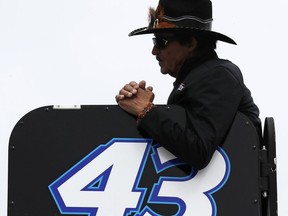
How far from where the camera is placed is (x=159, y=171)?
4.12 meters

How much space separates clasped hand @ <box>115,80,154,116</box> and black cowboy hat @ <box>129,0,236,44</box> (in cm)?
32

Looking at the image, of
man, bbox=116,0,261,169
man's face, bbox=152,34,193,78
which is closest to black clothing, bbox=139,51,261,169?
man, bbox=116,0,261,169

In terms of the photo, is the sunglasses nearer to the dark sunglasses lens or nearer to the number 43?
the dark sunglasses lens

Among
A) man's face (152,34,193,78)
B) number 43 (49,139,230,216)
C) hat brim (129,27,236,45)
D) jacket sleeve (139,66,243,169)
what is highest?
hat brim (129,27,236,45)

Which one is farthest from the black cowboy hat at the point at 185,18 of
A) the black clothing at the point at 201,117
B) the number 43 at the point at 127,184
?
the number 43 at the point at 127,184

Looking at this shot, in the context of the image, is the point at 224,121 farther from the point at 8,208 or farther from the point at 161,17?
the point at 8,208

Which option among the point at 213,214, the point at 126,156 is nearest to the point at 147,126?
the point at 126,156

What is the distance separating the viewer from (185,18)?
442 cm

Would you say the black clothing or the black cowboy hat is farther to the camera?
the black cowboy hat

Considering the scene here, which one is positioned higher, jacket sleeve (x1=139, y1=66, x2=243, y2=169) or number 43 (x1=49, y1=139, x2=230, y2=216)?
jacket sleeve (x1=139, y1=66, x2=243, y2=169)

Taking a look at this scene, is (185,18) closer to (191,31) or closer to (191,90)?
(191,31)

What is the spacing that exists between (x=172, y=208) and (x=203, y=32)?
0.86 metres


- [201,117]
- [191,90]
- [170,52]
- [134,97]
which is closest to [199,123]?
[201,117]

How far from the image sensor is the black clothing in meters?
4.05
